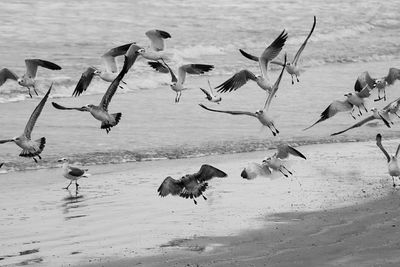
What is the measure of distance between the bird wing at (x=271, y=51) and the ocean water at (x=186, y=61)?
1174 mm

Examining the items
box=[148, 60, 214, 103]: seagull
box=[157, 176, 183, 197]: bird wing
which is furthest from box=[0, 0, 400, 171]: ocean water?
box=[157, 176, 183, 197]: bird wing

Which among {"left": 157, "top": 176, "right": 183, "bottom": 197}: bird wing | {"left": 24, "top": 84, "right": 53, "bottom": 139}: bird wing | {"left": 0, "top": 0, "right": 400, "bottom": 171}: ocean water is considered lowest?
{"left": 0, "top": 0, "right": 400, "bottom": 171}: ocean water

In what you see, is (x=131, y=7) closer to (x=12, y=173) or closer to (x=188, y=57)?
(x=188, y=57)

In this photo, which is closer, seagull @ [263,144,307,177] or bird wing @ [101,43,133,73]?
seagull @ [263,144,307,177]

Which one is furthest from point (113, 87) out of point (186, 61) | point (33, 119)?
point (186, 61)

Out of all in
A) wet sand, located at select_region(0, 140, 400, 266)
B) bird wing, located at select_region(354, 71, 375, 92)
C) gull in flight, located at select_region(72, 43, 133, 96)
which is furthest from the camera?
bird wing, located at select_region(354, 71, 375, 92)

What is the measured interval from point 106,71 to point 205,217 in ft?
12.0

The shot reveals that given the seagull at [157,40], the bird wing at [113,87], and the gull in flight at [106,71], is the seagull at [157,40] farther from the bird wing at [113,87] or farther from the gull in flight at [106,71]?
the bird wing at [113,87]

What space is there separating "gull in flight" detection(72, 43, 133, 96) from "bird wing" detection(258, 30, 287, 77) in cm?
177

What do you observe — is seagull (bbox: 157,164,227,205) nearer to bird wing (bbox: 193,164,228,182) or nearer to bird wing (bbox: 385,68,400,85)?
bird wing (bbox: 193,164,228,182)

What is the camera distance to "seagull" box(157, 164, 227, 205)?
1009 centimetres

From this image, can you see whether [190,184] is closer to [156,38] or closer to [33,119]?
[33,119]

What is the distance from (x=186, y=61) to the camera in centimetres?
2408

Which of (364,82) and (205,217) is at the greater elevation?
(364,82)
